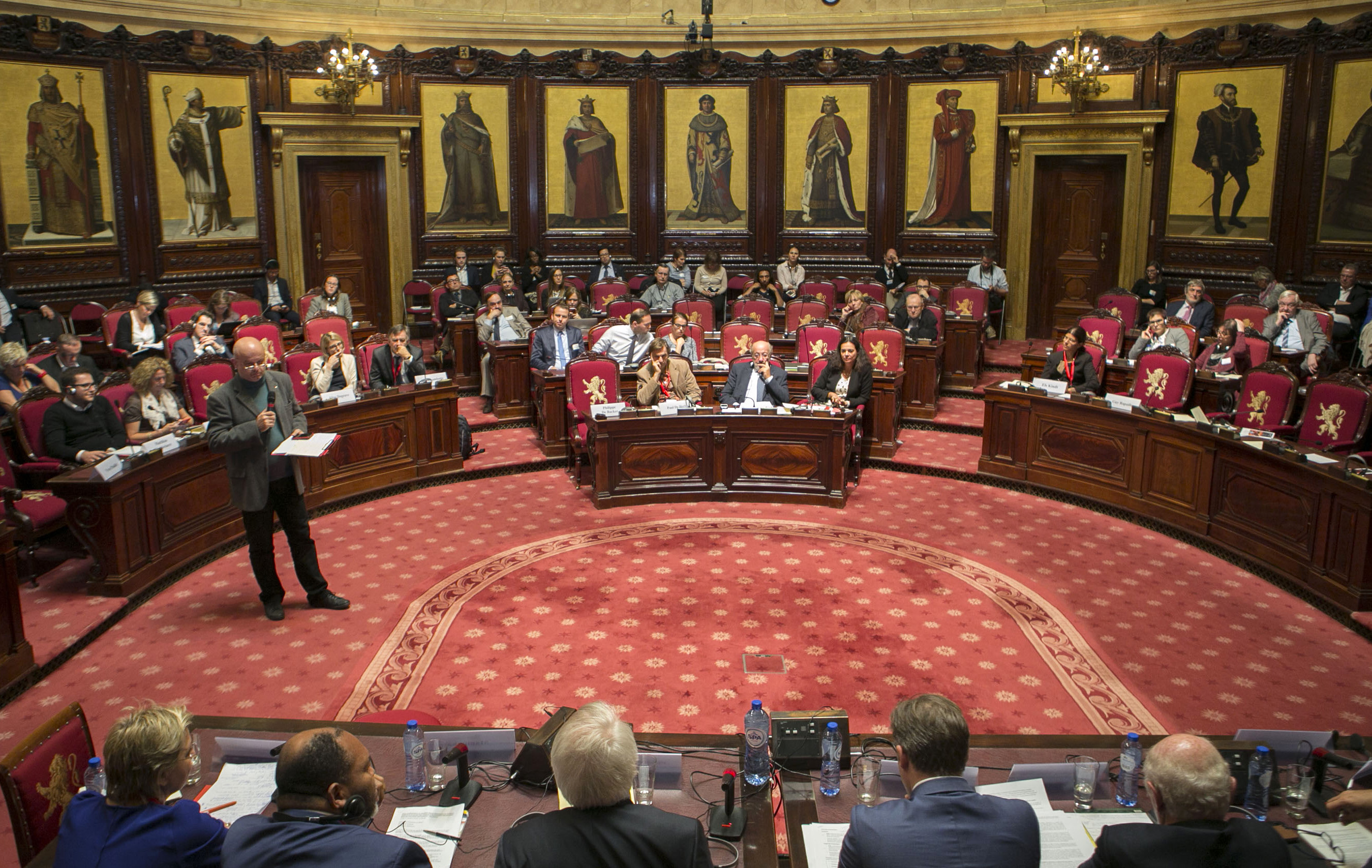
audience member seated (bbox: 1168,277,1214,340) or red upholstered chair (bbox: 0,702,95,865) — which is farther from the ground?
audience member seated (bbox: 1168,277,1214,340)

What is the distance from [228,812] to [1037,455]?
7.31 meters

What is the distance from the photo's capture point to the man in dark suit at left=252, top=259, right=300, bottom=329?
12734 mm

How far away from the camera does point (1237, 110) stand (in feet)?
41.8

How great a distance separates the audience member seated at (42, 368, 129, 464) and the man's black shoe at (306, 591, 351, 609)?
5.83ft

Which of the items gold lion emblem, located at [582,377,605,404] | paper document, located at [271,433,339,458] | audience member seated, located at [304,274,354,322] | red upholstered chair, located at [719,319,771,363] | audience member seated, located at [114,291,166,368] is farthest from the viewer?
audience member seated, located at [304,274,354,322]

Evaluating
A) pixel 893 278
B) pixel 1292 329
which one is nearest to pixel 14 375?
pixel 893 278

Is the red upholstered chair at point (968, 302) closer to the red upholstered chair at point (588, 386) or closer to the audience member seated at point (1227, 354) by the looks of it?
the audience member seated at point (1227, 354)

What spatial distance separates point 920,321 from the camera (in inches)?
439

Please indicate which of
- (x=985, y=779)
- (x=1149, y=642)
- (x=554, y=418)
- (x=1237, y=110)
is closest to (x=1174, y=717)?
(x=1149, y=642)

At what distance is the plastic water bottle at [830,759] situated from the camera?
3.33 m

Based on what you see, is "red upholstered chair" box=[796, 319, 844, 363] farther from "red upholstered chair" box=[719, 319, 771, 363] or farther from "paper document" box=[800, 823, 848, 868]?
"paper document" box=[800, 823, 848, 868]

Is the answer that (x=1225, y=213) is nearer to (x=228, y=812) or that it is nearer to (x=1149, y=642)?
(x=1149, y=642)

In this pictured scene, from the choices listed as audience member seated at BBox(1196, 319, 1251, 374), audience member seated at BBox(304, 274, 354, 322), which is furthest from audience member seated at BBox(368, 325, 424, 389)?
audience member seated at BBox(1196, 319, 1251, 374)

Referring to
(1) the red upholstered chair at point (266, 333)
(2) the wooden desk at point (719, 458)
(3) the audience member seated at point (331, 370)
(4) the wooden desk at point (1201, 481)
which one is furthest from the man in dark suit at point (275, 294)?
(4) the wooden desk at point (1201, 481)
